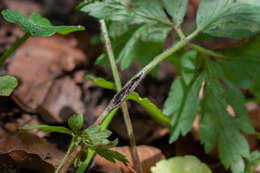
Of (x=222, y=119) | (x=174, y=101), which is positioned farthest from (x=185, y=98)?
(x=222, y=119)

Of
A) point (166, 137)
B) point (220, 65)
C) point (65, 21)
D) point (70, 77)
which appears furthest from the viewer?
point (65, 21)

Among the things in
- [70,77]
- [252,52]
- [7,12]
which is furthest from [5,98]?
[252,52]

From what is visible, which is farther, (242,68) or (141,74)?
(242,68)

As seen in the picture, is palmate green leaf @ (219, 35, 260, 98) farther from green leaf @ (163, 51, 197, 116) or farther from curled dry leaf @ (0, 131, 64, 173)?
curled dry leaf @ (0, 131, 64, 173)

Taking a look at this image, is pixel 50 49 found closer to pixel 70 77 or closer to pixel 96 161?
pixel 70 77

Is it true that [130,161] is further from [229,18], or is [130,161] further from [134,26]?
[229,18]

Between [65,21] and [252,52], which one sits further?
[65,21]

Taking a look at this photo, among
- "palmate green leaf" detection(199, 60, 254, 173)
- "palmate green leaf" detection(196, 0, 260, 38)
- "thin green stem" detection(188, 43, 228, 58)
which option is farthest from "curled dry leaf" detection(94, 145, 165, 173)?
"palmate green leaf" detection(196, 0, 260, 38)
